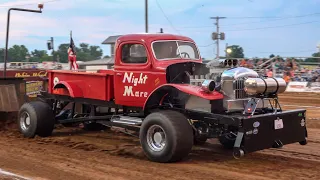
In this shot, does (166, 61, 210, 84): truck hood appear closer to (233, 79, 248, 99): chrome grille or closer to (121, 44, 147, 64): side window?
(121, 44, 147, 64): side window

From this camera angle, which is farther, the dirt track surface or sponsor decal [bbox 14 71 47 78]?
sponsor decal [bbox 14 71 47 78]

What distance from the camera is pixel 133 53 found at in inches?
337

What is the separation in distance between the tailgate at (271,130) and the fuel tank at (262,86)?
0.40 metres

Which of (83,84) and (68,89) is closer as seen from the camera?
(83,84)

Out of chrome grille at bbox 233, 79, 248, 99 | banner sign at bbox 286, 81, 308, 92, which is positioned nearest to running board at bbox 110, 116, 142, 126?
chrome grille at bbox 233, 79, 248, 99

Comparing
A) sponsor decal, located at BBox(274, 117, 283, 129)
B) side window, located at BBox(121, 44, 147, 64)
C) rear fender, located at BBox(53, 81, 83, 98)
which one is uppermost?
side window, located at BBox(121, 44, 147, 64)

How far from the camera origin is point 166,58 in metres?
8.41

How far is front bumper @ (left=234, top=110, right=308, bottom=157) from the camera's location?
6547 mm

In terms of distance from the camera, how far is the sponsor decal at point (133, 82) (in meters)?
8.18

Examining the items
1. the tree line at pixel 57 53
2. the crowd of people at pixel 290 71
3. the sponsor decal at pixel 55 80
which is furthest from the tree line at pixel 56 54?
the sponsor decal at pixel 55 80

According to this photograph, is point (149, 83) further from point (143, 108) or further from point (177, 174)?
point (177, 174)

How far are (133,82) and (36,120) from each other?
2700 millimetres

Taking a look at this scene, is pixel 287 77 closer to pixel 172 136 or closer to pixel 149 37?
pixel 149 37

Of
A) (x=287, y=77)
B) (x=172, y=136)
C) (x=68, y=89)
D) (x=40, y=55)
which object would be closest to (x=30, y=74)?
(x=68, y=89)
